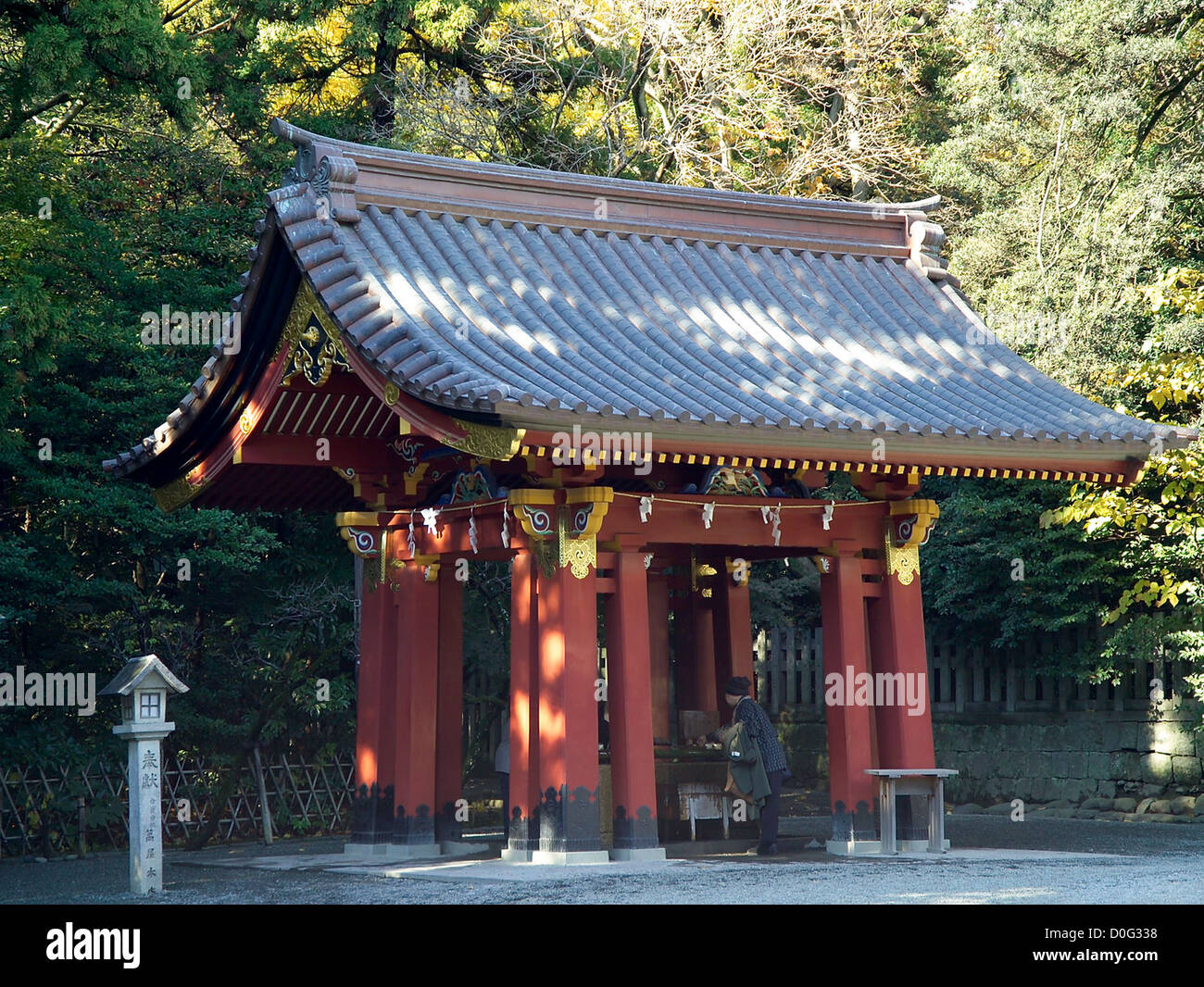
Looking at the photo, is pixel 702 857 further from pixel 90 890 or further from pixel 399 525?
pixel 90 890

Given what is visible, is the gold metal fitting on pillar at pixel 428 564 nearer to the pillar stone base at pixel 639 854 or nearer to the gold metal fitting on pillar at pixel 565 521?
the gold metal fitting on pillar at pixel 565 521

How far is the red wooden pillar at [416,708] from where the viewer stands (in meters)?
12.6

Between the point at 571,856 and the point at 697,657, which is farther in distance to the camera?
the point at 697,657

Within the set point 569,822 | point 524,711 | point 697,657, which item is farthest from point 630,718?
point 697,657

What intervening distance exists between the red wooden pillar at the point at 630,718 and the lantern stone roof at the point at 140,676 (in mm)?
3268

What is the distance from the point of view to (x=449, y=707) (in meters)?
13.2

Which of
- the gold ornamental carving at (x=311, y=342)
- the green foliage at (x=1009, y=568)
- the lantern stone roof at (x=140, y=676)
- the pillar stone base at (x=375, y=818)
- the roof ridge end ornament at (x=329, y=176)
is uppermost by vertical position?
the roof ridge end ornament at (x=329, y=176)

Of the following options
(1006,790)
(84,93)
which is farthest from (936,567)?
(84,93)

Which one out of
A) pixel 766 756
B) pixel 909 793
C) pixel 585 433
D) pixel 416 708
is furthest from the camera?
pixel 416 708

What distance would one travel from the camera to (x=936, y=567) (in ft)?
59.9

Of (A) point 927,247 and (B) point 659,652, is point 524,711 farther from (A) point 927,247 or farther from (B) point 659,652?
(A) point 927,247

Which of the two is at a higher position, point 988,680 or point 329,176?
point 329,176

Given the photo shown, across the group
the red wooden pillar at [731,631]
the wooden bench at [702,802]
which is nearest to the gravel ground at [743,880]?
the wooden bench at [702,802]

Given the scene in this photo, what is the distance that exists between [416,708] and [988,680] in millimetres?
8838
